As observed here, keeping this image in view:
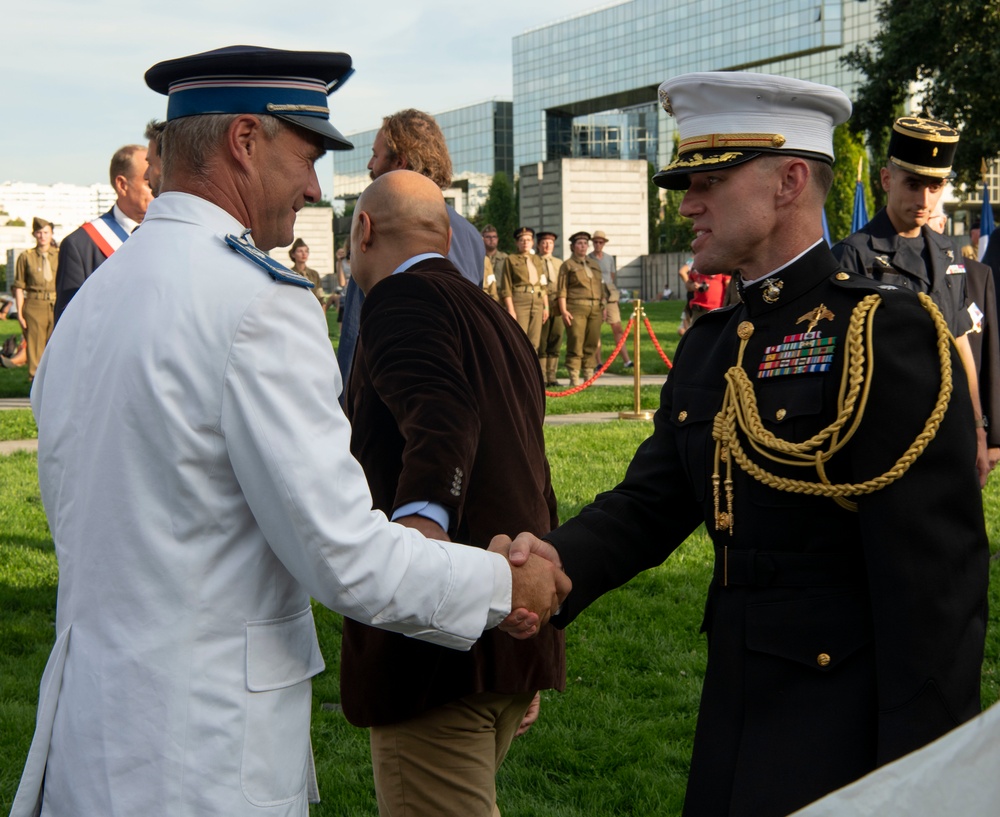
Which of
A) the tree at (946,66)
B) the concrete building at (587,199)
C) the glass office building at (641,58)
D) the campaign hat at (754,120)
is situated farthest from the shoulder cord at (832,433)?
the glass office building at (641,58)

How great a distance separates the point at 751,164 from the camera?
2.45 meters

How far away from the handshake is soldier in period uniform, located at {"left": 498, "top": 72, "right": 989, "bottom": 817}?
0.02 m

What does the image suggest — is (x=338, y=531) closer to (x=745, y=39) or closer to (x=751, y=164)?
(x=751, y=164)

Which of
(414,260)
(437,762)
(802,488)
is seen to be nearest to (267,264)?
(802,488)

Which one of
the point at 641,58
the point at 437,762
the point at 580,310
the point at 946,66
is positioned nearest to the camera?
the point at 437,762

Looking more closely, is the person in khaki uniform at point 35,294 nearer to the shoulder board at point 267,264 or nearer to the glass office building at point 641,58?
the shoulder board at point 267,264

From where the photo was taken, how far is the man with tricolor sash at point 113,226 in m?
6.04

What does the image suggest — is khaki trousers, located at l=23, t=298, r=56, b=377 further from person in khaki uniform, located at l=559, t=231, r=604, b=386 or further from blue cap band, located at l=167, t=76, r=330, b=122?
blue cap band, located at l=167, t=76, r=330, b=122

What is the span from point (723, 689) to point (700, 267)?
33.8 inches

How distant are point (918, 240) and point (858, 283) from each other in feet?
10.9

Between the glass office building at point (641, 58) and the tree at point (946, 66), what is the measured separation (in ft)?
156

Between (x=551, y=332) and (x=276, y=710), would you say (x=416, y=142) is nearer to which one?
(x=276, y=710)

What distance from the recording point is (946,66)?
2917cm

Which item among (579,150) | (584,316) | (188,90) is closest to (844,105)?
(188,90)
